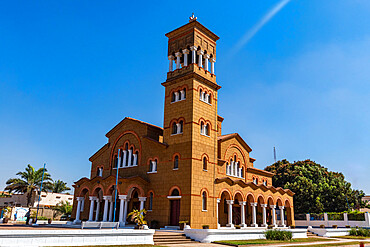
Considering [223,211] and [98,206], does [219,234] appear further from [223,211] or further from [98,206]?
[98,206]

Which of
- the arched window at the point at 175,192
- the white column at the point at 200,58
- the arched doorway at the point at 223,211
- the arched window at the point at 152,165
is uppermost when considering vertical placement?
the white column at the point at 200,58

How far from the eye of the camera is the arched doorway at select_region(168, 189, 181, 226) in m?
28.6

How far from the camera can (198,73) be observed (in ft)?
105

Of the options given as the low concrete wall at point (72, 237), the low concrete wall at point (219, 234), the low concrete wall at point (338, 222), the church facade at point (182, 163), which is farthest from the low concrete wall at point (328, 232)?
the low concrete wall at point (72, 237)

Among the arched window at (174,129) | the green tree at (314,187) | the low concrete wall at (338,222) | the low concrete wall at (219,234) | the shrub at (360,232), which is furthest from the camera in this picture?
the green tree at (314,187)

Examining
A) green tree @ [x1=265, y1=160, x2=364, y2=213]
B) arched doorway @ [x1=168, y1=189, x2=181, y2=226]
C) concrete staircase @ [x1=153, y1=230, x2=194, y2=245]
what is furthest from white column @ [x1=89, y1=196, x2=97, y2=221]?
green tree @ [x1=265, y1=160, x2=364, y2=213]

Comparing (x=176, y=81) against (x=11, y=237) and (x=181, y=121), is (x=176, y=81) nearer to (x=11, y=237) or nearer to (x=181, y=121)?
(x=181, y=121)

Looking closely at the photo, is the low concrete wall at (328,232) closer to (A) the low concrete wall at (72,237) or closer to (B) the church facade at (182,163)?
(B) the church facade at (182,163)

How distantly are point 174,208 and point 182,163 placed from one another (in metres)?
4.28

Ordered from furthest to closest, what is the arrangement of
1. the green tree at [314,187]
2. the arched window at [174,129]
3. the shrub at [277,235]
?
the green tree at [314,187]
the arched window at [174,129]
the shrub at [277,235]

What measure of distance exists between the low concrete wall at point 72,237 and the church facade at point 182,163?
25.1 ft

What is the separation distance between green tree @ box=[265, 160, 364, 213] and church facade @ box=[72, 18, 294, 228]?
57.8ft

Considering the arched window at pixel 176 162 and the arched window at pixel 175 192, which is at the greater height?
the arched window at pixel 176 162

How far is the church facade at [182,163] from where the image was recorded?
2888 cm
